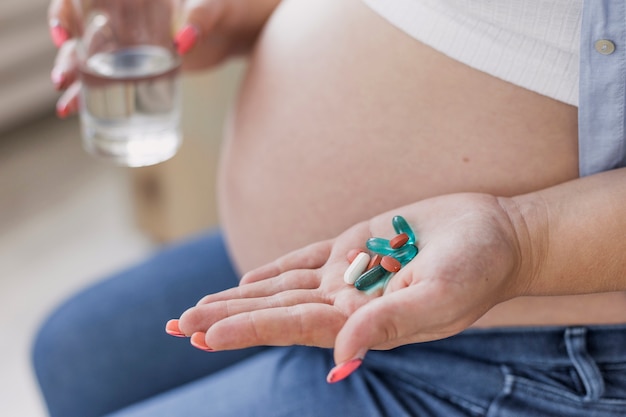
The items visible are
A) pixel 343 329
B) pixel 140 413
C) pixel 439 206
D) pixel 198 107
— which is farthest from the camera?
pixel 198 107

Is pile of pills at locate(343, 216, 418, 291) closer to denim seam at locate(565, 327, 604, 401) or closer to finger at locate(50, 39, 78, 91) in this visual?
denim seam at locate(565, 327, 604, 401)

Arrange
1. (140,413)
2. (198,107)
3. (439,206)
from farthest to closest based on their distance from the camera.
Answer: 1. (198,107)
2. (140,413)
3. (439,206)

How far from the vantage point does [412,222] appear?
0.66 metres

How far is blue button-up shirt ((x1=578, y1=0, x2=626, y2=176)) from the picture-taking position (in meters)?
0.63

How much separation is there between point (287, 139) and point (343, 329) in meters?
0.33

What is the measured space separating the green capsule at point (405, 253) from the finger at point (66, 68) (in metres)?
0.50

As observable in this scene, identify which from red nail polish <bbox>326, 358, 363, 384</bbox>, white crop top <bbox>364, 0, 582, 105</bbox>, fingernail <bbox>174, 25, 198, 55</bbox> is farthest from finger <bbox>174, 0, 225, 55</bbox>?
red nail polish <bbox>326, 358, 363, 384</bbox>

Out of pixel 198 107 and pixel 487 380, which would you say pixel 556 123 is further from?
pixel 198 107

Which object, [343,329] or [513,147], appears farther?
[513,147]

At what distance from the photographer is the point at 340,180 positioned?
2.48ft

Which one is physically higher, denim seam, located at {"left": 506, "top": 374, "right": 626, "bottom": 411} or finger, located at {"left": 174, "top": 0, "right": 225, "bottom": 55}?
finger, located at {"left": 174, "top": 0, "right": 225, "bottom": 55}

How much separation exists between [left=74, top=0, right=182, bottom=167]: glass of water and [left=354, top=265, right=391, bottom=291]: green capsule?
16.2 inches

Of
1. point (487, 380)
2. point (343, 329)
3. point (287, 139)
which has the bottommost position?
point (487, 380)

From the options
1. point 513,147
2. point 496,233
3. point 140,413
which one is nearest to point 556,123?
point 513,147
